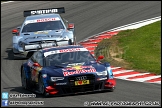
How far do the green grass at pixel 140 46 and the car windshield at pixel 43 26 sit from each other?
1700 millimetres

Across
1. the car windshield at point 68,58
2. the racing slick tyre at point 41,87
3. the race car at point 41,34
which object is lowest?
the racing slick tyre at point 41,87

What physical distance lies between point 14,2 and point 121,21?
337 inches

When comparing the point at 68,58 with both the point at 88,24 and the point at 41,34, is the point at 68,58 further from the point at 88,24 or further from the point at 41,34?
the point at 88,24

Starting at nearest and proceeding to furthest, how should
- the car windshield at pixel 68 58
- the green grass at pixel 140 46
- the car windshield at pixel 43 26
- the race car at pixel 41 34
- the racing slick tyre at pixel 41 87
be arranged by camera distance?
the racing slick tyre at pixel 41 87
the car windshield at pixel 68 58
the green grass at pixel 140 46
the race car at pixel 41 34
the car windshield at pixel 43 26

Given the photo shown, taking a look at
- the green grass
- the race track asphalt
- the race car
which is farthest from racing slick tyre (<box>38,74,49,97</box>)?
the race car

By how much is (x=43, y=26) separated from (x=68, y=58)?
26.7 ft

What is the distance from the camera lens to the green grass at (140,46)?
19975 mm

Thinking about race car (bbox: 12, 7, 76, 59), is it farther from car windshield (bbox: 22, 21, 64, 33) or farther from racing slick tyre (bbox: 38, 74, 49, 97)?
racing slick tyre (bbox: 38, 74, 49, 97)

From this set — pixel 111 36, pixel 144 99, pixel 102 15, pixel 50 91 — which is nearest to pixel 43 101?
pixel 50 91

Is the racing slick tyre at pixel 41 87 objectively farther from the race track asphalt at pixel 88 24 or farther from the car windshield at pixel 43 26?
the car windshield at pixel 43 26

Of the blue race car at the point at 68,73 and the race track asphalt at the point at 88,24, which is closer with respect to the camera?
the race track asphalt at the point at 88,24

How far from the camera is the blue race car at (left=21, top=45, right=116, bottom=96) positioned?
46.4 ft

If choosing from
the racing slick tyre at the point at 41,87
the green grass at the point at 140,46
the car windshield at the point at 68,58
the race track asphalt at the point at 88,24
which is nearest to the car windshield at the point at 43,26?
the race track asphalt at the point at 88,24

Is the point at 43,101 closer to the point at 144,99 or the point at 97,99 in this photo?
the point at 97,99
